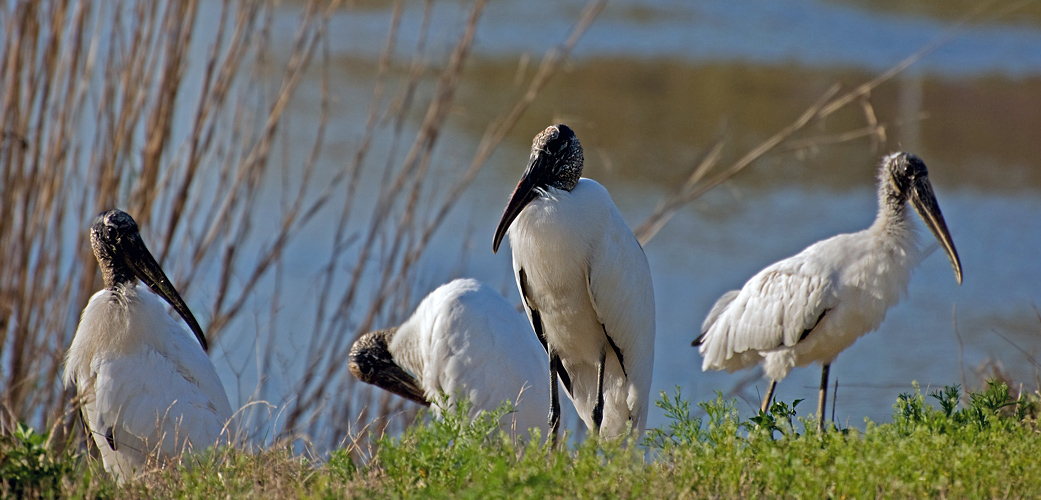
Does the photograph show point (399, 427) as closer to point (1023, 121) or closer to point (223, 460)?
point (223, 460)

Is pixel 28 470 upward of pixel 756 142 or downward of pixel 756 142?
downward

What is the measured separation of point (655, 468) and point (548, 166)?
1086mm

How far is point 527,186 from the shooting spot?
314 cm

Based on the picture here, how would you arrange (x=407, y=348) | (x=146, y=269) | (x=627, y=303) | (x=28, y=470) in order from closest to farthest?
(x=28, y=470), (x=146, y=269), (x=627, y=303), (x=407, y=348)

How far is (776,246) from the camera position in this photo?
352 inches

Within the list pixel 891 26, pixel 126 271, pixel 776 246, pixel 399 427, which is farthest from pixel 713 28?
pixel 126 271

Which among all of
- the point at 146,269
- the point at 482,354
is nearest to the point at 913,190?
the point at 482,354

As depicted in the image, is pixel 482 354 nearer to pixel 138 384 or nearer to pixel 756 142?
pixel 138 384

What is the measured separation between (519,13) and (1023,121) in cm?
590

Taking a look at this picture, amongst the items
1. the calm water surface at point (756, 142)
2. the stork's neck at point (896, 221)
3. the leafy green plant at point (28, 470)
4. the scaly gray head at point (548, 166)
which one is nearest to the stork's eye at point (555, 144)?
the scaly gray head at point (548, 166)

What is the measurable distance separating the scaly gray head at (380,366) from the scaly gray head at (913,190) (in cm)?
192

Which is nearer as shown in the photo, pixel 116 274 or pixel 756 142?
pixel 116 274

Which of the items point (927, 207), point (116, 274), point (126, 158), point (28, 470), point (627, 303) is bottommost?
point (28, 470)

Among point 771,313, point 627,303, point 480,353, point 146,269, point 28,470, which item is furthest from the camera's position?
point 771,313
